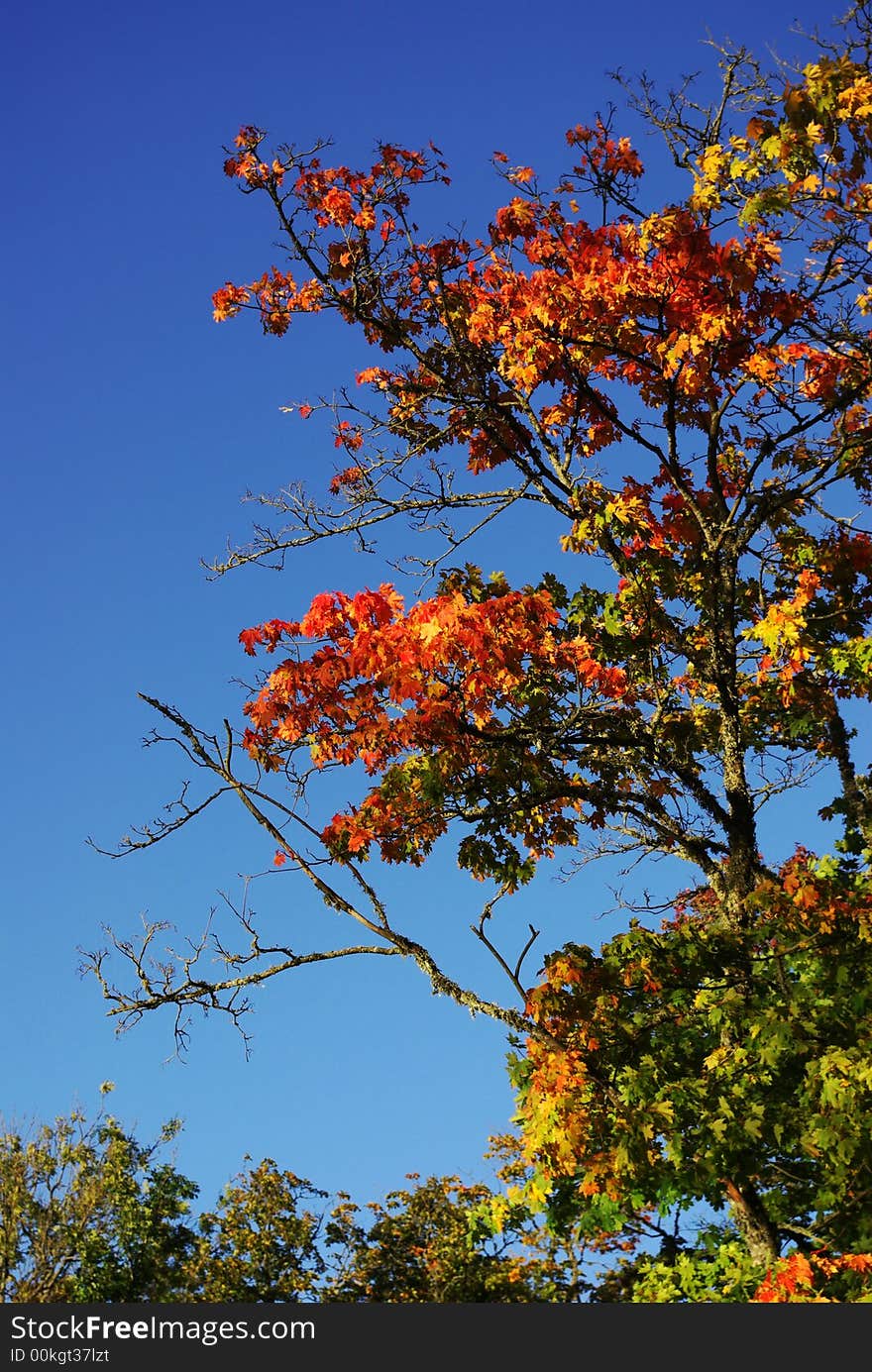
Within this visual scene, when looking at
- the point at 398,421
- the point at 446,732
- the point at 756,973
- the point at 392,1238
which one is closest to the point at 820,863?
the point at 756,973

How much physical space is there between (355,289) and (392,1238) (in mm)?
22430

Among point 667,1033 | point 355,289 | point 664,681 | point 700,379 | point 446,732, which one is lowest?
point 667,1033

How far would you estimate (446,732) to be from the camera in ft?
32.0

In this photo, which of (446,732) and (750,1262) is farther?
(750,1262)

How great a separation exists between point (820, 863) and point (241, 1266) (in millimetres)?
18829

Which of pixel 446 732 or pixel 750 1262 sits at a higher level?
pixel 446 732

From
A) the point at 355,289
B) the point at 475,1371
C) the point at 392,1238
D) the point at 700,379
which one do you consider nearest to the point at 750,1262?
the point at 475,1371

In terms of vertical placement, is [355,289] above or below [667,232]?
above

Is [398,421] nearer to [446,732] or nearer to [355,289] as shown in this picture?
[355,289]

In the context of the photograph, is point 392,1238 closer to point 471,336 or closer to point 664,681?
point 664,681

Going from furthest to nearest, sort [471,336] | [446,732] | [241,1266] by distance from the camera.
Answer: [241,1266] → [471,336] → [446,732]

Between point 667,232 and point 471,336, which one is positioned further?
point 471,336

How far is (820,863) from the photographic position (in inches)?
515

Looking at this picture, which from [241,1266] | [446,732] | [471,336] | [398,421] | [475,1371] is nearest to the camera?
[475,1371]
